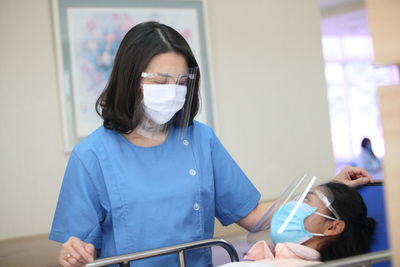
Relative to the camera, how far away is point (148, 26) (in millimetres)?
1595

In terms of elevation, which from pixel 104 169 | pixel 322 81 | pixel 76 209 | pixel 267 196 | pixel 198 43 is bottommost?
pixel 267 196

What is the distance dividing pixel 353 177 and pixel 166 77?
769 millimetres

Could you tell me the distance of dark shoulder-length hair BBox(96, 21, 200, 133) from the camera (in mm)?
1545

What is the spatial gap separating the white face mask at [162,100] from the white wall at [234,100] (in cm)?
151

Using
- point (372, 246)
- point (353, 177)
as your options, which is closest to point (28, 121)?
point (353, 177)

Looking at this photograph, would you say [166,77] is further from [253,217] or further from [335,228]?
[335,228]

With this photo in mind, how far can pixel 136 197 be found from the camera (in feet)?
5.08

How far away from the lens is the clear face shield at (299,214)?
1517 millimetres

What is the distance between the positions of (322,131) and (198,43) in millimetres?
1154

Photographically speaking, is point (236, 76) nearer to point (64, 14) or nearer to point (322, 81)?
point (322, 81)

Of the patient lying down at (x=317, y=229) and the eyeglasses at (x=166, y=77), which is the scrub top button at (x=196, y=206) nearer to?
the patient lying down at (x=317, y=229)

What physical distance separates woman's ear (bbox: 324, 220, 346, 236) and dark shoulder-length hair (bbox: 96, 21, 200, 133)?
0.67 meters

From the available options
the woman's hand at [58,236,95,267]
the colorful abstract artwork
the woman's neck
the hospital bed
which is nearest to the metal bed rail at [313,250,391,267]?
the hospital bed

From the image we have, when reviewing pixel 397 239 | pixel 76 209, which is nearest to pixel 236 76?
pixel 76 209
